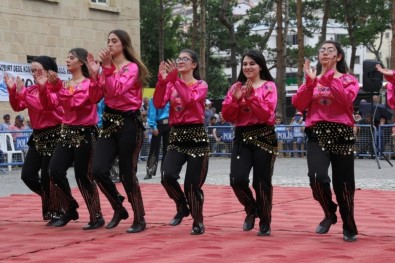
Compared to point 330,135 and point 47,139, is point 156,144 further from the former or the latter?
point 330,135

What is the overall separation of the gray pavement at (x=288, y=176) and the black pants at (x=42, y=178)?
4763 millimetres

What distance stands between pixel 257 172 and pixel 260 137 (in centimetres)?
33

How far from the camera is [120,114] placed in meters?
8.38

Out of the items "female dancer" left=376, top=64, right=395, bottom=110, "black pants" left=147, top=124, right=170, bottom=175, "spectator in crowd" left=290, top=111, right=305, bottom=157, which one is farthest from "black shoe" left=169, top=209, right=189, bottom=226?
"spectator in crowd" left=290, top=111, right=305, bottom=157

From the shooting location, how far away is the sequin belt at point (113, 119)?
8.38m

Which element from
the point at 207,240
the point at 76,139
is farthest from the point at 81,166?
the point at 207,240

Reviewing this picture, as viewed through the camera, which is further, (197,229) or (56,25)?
(56,25)

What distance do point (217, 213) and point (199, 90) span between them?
2.32 m

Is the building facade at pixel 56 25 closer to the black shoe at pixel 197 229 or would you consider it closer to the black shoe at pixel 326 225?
the black shoe at pixel 197 229

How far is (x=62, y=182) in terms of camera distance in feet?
29.6

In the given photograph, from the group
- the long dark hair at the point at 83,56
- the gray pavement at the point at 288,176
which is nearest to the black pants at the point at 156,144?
the gray pavement at the point at 288,176

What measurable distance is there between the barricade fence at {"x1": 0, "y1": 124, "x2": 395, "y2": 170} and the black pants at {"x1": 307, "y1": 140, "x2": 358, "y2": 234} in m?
10.2

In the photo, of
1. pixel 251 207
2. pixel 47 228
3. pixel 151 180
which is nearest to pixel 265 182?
pixel 251 207

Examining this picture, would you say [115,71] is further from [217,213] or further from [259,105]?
[217,213]
